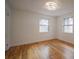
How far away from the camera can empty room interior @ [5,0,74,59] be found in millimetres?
3941

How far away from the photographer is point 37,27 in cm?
618

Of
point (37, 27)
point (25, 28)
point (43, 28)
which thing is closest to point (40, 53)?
point (25, 28)

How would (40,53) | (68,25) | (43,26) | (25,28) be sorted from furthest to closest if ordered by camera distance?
(43,26)
(68,25)
(25,28)
(40,53)

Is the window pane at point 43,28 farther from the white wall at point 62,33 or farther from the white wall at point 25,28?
the white wall at point 62,33

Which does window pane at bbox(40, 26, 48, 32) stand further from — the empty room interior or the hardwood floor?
the hardwood floor

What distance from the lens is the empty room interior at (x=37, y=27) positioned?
12.9 ft

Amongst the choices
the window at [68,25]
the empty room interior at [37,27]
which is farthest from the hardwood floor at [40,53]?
the window at [68,25]

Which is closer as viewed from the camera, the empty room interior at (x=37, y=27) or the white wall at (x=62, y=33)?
the empty room interior at (x=37, y=27)

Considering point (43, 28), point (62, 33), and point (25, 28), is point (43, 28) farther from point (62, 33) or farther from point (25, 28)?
point (25, 28)

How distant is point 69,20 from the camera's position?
598 cm

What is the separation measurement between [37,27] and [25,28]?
1150 millimetres
